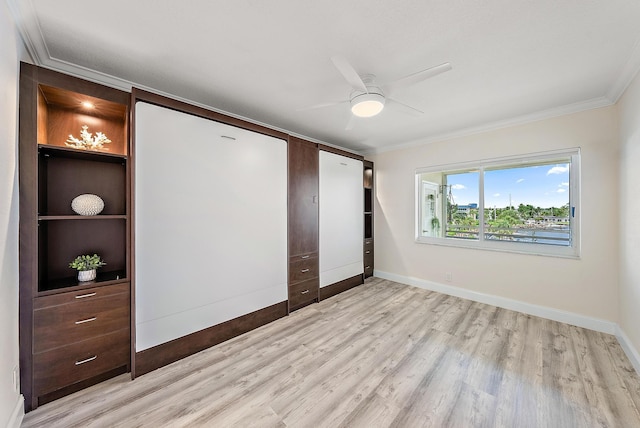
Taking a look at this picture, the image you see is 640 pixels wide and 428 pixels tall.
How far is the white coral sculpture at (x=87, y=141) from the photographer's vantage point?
198cm

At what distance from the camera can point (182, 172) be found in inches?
85.4

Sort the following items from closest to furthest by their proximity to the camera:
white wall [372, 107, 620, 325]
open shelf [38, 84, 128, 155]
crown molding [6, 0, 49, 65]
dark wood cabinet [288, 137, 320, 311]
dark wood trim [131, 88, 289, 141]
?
crown molding [6, 0, 49, 65] < open shelf [38, 84, 128, 155] < dark wood trim [131, 88, 289, 141] < white wall [372, 107, 620, 325] < dark wood cabinet [288, 137, 320, 311]

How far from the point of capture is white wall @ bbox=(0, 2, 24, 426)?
129 centimetres

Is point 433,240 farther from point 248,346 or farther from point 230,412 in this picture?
point 230,412

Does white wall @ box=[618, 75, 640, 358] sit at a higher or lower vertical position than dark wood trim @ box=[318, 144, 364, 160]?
lower

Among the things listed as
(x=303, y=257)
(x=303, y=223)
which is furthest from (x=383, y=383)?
(x=303, y=223)

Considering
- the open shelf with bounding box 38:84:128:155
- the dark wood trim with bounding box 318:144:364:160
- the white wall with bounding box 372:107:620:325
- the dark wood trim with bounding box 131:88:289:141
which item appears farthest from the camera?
the dark wood trim with bounding box 318:144:364:160

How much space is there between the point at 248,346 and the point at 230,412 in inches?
31.3

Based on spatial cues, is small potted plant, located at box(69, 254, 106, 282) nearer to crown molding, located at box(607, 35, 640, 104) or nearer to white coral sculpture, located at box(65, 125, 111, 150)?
white coral sculpture, located at box(65, 125, 111, 150)

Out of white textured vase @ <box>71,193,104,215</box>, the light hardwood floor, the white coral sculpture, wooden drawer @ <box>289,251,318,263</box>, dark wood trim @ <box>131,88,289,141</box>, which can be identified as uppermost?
dark wood trim @ <box>131,88,289,141</box>

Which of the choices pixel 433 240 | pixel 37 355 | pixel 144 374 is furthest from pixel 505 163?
pixel 37 355

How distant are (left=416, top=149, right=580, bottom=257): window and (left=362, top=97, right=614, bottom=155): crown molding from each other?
0.45 metres

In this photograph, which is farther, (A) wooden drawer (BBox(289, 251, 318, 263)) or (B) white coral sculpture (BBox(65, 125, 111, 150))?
(A) wooden drawer (BBox(289, 251, 318, 263))

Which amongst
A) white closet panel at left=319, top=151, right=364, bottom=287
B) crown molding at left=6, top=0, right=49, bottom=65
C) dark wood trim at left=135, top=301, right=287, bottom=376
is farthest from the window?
crown molding at left=6, top=0, right=49, bottom=65
